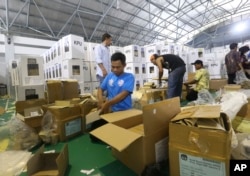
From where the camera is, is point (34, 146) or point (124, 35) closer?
point (34, 146)

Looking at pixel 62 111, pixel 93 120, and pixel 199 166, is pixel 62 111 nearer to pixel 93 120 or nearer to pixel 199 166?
pixel 93 120

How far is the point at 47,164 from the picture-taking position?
1.62 meters

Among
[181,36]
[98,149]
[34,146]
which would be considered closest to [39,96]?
[34,146]

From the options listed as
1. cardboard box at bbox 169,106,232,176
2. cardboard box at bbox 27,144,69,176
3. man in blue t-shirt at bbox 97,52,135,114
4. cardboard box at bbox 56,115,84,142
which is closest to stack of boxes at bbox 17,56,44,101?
cardboard box at bbox 56,115,84,142

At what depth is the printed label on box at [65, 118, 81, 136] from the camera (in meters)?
2.25

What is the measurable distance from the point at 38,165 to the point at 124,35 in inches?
382

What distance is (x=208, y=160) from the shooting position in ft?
3.50

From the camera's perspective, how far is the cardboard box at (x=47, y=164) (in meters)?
1.37

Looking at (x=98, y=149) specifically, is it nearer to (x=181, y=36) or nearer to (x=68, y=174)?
(x=68, y=174)

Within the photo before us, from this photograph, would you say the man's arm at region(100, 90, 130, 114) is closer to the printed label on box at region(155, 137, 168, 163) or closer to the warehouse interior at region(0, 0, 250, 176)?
the warehouse interior at region(0, 0, 250, 176)

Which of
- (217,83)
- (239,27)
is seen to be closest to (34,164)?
(217,83)

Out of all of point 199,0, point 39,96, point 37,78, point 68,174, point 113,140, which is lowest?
point 68,174

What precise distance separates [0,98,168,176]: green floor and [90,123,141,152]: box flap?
333mm

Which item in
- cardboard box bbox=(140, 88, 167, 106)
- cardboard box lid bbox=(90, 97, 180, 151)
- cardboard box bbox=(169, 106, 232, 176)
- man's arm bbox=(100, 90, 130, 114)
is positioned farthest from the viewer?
cardboard box bbox=(140, 88, 167, 106)
